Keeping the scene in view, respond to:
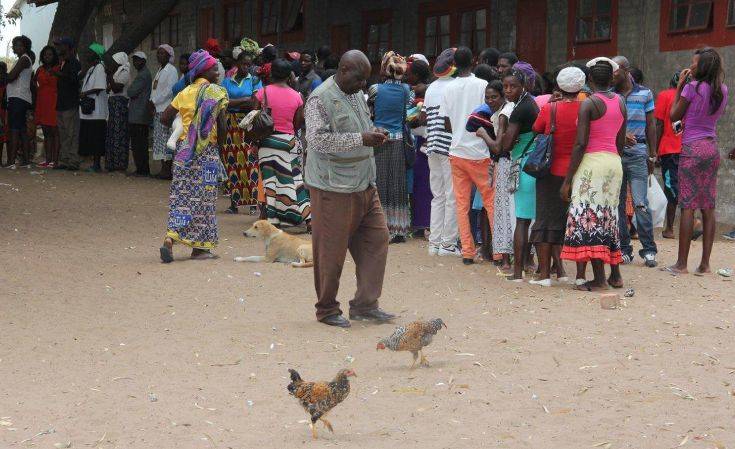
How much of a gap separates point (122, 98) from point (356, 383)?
12.1 meters

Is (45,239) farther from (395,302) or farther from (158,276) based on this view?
(395,302)

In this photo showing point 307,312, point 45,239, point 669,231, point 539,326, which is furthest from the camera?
point 669,231

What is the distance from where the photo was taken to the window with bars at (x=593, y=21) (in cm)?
1579

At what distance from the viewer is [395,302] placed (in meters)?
7.96

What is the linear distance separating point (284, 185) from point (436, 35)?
8.81 metres

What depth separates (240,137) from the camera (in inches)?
498

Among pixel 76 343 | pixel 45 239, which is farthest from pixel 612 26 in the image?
pixel 76 343

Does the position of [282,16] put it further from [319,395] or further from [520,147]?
[319,395]

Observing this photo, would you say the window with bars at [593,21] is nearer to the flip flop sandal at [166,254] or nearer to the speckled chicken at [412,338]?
the flip flop sandal at [166,254]

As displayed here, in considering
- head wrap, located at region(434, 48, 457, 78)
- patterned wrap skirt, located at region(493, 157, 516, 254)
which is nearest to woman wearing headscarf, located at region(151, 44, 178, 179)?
head wrap, located at region(434, 48, 457, 78)

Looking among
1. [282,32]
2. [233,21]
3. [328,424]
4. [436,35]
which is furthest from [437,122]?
[233,21]

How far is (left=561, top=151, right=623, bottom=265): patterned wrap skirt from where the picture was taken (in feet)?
26.3

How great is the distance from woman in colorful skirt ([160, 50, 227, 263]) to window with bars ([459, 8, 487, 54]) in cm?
967

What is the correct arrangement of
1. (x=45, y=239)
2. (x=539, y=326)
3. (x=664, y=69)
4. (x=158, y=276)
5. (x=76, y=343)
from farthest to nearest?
(x=664, y=69)
(x=45, y=239)
(x=158, y=276)
(x=539, y=326)
(x=76, y=343)
